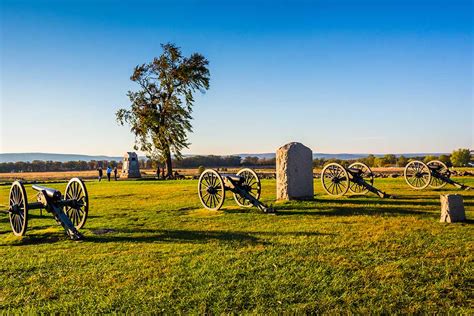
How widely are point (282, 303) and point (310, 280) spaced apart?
0.93 m

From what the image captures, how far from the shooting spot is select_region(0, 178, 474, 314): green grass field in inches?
202

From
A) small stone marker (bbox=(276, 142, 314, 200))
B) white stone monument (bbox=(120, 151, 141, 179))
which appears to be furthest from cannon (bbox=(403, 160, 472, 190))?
white stone monument (bbox=(120, 151, 141, 179))

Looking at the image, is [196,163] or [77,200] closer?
[77,200]

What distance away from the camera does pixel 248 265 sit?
22.0 feet

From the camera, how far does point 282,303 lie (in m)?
5.03

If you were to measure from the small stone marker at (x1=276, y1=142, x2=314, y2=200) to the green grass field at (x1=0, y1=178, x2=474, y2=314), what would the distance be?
257cm

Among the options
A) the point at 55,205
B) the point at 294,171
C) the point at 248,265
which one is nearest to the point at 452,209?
the point at 294,171

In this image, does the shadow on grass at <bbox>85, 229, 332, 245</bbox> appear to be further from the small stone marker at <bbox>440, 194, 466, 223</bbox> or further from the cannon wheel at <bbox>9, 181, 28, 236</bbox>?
the small stone marker at <bbox>440, 194, 466, 223</bbox>

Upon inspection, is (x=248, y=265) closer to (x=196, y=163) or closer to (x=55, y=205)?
(x=55, y=205)

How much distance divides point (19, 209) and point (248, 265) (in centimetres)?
691

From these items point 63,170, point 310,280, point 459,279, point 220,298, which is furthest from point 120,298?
point 63,170

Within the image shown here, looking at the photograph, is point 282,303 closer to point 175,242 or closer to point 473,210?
point 175,242

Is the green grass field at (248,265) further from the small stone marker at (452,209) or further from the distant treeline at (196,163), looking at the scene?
the distant treeline at (196,163)

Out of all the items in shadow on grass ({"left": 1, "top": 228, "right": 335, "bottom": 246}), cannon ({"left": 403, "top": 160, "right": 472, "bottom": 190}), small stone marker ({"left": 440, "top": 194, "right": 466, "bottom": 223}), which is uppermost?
cannon ({"left": 403, "top": 160, "right": 472, "bottom": 190})
